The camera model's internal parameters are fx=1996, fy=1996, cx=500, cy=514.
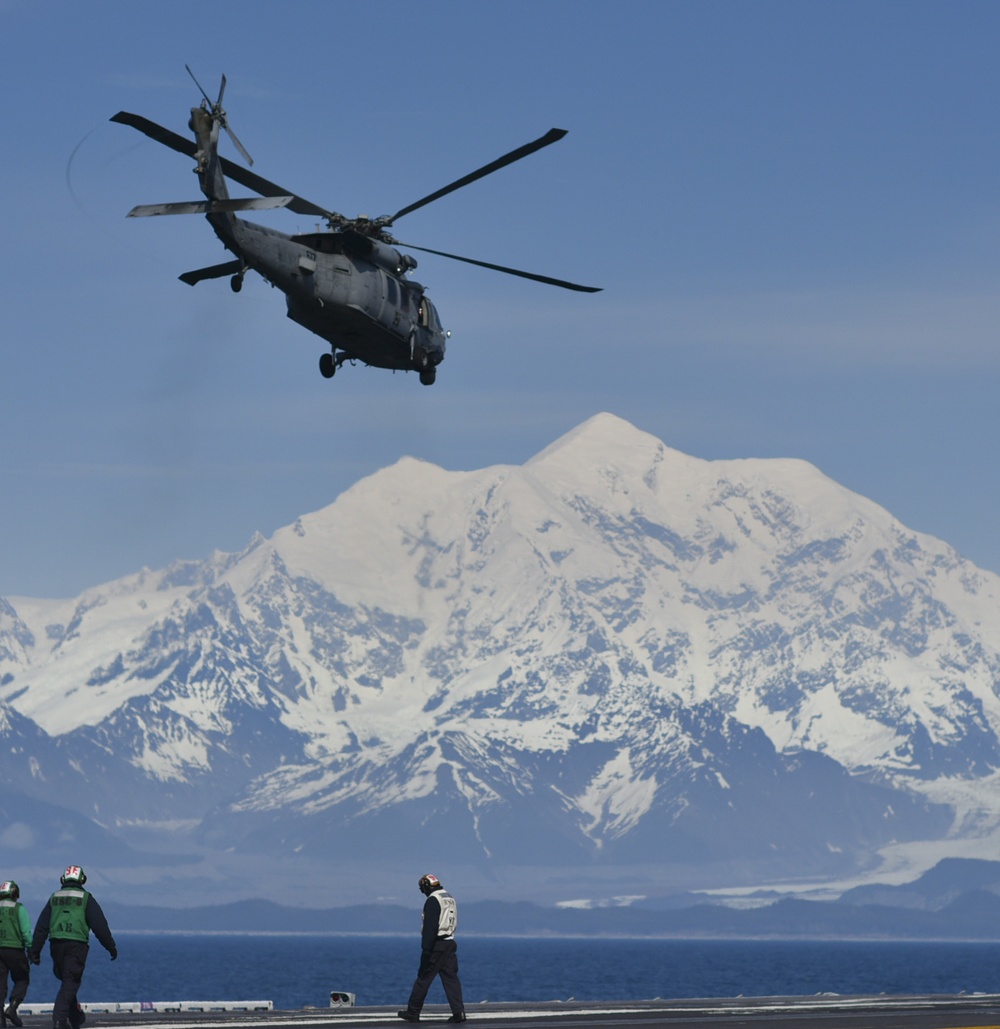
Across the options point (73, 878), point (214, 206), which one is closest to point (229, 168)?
point (214, 206)

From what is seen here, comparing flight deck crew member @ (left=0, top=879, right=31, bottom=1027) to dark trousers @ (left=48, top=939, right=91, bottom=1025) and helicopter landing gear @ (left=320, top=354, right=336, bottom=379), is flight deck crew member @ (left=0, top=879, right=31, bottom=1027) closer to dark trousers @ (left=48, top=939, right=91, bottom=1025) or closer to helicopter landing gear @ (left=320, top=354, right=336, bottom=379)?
Answer: dark trousers @ (left=48, top=939, right=91, bottom=1025)

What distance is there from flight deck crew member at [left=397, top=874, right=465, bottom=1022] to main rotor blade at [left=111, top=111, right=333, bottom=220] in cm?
1800

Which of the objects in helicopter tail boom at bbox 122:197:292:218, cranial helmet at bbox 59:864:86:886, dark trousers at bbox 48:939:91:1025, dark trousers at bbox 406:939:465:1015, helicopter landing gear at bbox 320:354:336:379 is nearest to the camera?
dark trousers at bbox 48:939:91:1025

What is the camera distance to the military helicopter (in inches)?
1966

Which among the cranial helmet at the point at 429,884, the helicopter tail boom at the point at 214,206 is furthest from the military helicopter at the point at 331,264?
the cranial helmet at the point at 429,884

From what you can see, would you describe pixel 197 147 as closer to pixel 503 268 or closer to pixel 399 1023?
pixel 503 268

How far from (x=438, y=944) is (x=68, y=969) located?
23.2 ft

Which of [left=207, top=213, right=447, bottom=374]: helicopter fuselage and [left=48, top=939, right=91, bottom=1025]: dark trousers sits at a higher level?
[left=207, top=213, right=447, bottom=374]: helicopter fuselage

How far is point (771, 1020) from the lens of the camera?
144ft

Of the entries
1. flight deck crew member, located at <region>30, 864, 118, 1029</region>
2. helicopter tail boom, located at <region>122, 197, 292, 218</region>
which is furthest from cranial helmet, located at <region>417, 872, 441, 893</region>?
helicopter tail boom, located at <region>122, 197, 292, 218</region>

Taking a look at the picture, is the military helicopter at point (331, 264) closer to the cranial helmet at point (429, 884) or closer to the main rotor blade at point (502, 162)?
the main rotor blade at point (502, 162)

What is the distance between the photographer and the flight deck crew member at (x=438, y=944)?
3872cm

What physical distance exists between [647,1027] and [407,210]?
79.9 ft

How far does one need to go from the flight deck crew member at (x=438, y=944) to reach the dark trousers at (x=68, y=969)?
6359mm
